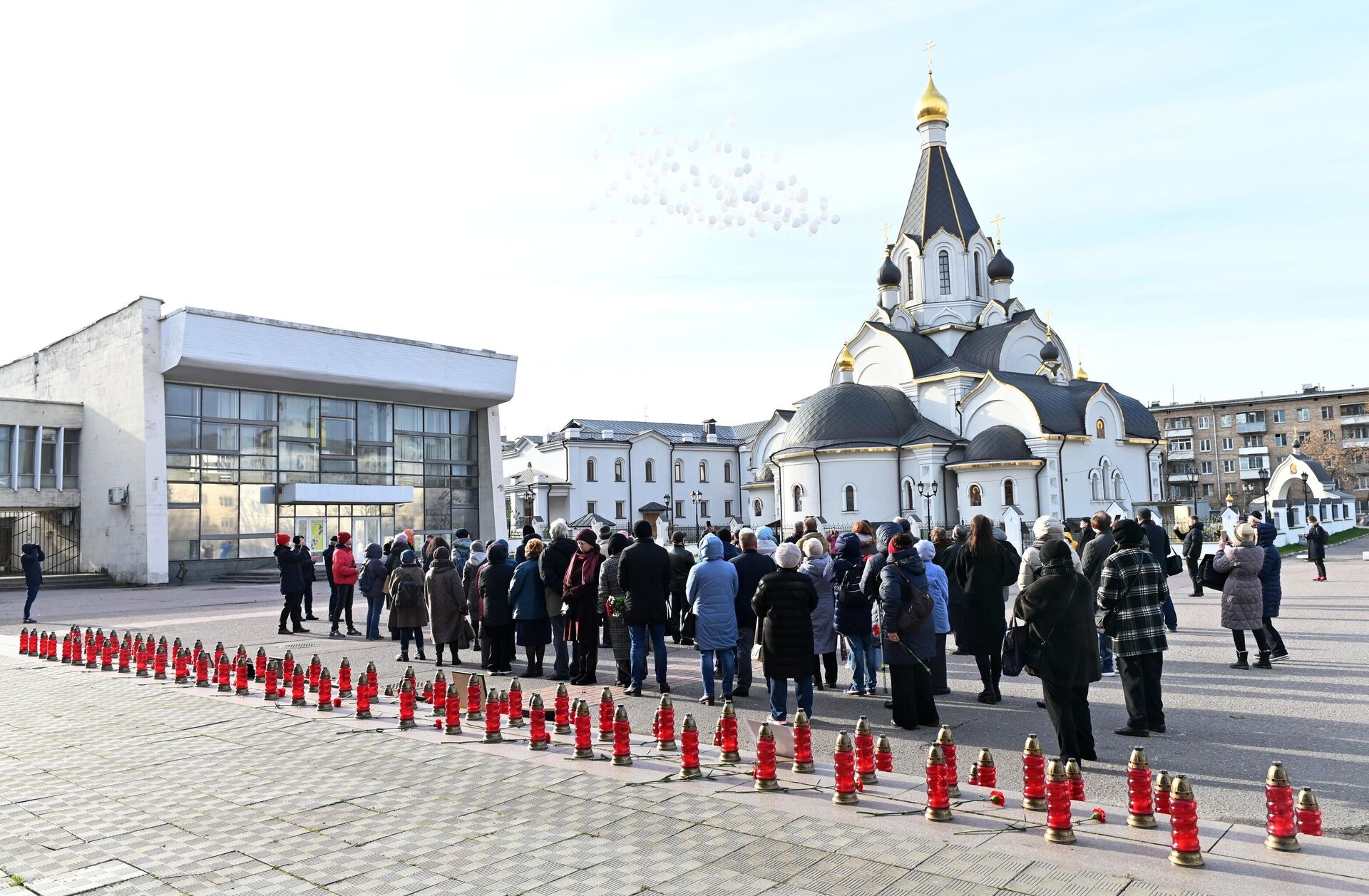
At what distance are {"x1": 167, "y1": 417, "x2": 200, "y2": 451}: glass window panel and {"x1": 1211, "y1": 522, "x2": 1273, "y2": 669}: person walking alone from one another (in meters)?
33.1

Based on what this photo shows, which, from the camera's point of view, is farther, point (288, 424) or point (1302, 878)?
point (288, 424)

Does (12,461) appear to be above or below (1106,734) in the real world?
above

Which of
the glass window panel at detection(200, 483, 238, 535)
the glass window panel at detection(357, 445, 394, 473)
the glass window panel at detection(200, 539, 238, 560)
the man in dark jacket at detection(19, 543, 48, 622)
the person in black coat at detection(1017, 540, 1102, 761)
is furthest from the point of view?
the glass window panel at detection(357, 445, 394, 473)

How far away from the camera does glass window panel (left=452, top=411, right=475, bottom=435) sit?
4256 cm

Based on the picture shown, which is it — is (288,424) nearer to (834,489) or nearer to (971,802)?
(834,489)

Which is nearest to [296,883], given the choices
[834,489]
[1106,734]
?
[1106,734]

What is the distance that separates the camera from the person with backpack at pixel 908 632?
26.7 ft

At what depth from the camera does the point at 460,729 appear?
8.27 metres

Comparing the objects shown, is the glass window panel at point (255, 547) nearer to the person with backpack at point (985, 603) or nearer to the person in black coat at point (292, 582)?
A: the person in black coat at point (292, 582)

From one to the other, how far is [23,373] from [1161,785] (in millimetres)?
46236

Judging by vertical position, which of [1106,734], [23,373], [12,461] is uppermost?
[23,373]

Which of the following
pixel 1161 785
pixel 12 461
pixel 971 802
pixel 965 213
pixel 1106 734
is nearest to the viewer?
pixel 1161 785

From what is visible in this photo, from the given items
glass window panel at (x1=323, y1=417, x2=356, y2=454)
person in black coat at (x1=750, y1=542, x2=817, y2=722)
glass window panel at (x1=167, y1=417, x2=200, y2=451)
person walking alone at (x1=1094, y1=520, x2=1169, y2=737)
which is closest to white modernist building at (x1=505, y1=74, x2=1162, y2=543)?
glass window panel at (x1=323, y1=417, x2=356, y2=454)

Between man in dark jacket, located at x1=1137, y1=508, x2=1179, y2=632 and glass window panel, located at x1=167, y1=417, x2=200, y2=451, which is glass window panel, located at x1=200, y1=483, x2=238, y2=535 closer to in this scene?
glass window panel, located at x1=167, y1=417, x2=200, y2=451
